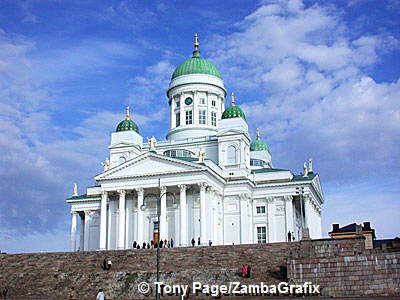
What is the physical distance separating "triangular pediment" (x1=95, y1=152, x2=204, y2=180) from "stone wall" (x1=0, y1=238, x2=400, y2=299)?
13.3 meters

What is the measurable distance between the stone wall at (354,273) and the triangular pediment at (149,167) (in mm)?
22137

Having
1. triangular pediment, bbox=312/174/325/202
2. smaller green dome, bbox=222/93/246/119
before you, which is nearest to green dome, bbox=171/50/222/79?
smaller green dome, bbox=222/93/246/119

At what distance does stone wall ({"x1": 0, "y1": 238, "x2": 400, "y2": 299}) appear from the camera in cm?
3117

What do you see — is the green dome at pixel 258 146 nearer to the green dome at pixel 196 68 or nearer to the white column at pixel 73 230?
the green dome at pixel 196 68

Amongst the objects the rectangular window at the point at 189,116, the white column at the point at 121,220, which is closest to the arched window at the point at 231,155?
the rectangular window at the point at 189,116

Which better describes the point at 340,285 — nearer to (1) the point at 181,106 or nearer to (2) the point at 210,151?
(2) the point at 210,151

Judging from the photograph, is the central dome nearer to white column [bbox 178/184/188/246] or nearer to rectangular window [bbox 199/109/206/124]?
rectangular window [bbox 199/109/206/124]

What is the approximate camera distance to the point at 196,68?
2749 inches

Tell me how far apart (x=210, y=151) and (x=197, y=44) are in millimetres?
17871

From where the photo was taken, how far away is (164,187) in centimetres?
5422

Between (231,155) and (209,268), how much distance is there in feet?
82.2

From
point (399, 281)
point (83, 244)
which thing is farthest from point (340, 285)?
point (83, 244)

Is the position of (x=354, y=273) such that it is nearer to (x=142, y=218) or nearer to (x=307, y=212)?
(x=142, y=218)

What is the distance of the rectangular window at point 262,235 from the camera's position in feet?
192
